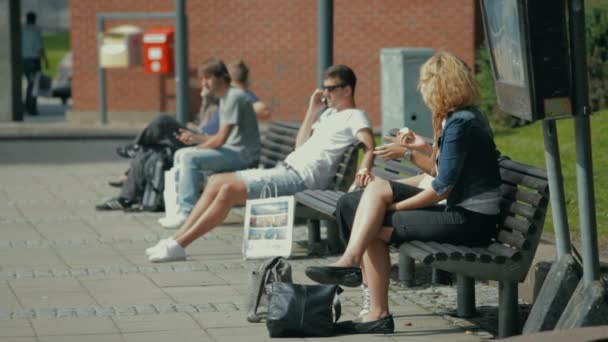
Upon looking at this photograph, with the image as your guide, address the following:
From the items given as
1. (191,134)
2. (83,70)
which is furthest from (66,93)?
(191,134)

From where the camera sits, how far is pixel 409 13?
2172 centimetres

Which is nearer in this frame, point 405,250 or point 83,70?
point 405,250

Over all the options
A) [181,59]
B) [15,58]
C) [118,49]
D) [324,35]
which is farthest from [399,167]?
[15,58]

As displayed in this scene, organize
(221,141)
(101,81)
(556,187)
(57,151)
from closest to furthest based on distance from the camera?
(556,187) < (221,141) < (57,151) < (101,81)

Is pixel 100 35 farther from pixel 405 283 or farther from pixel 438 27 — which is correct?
pixel 405 283

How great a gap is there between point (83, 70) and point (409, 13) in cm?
558

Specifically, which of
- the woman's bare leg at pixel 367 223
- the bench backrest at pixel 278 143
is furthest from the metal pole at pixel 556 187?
the bench backrest at pixel 278 143

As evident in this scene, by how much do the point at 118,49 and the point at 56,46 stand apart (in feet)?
116

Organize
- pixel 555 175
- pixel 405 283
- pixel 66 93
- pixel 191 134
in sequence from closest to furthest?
pixel 555 175 < pixel 405 283 < pixel 191 134 < pixel 66 93

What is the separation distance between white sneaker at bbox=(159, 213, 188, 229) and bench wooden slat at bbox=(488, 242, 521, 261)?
4.34 meters

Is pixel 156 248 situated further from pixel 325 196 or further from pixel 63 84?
pixel 63 84

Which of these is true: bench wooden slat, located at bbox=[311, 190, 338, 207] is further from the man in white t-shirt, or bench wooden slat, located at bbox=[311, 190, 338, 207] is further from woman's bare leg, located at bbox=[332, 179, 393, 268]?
woman's bare leg, located at bbox=[332, 179, 393, 268]

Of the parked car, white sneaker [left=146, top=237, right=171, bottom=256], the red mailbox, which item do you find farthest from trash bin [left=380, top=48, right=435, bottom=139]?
the parked car

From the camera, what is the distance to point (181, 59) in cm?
1434
